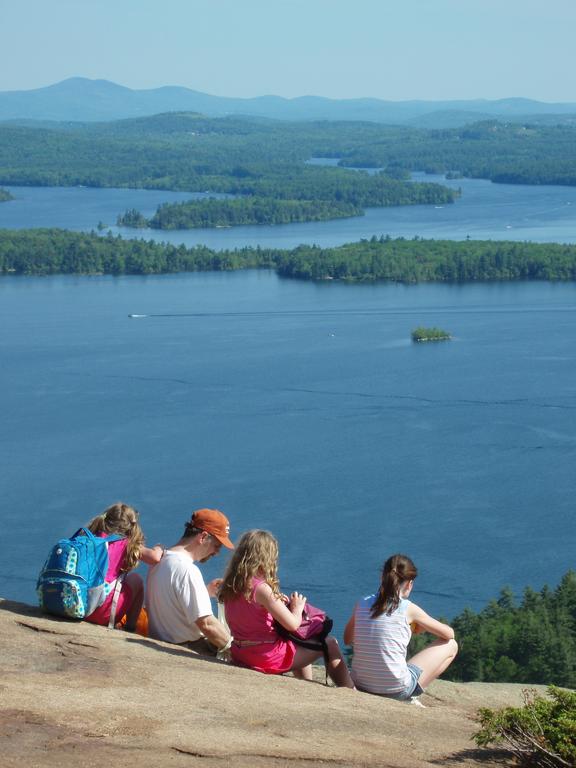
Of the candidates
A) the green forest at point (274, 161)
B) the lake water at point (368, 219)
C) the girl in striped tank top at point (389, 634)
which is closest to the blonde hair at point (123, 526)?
the girl in striped tank top at point (389, 634)

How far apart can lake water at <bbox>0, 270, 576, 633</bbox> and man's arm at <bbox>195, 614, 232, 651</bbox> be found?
9.48 meters

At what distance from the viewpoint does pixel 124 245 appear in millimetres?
46906

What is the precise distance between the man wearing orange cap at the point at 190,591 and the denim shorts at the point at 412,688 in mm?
514

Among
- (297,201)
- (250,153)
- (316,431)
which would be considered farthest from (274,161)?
(316,431)

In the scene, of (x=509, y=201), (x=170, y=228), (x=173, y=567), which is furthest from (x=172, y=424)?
(x=509, y=201)

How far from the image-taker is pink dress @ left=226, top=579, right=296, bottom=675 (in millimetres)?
3805

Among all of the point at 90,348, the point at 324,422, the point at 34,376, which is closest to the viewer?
the point at 324,422

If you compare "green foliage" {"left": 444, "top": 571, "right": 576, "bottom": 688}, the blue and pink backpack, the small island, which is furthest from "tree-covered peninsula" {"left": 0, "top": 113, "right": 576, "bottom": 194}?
the blue and pink backpack

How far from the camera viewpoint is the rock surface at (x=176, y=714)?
3.07 m

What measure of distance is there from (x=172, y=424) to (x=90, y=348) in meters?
7.28

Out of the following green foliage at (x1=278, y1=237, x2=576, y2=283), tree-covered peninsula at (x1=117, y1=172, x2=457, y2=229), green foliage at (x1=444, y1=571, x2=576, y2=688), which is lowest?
green foliage at (x1=444, y1=571, x2=576, y2=688)

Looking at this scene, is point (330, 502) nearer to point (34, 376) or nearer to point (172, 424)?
point (172, 424)

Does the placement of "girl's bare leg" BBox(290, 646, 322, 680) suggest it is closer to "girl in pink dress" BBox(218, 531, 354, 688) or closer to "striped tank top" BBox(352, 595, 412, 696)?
"girl in pink dress" BBox(218, 531, 354, 688)

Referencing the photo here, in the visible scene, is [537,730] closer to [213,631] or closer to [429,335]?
[213,631]
